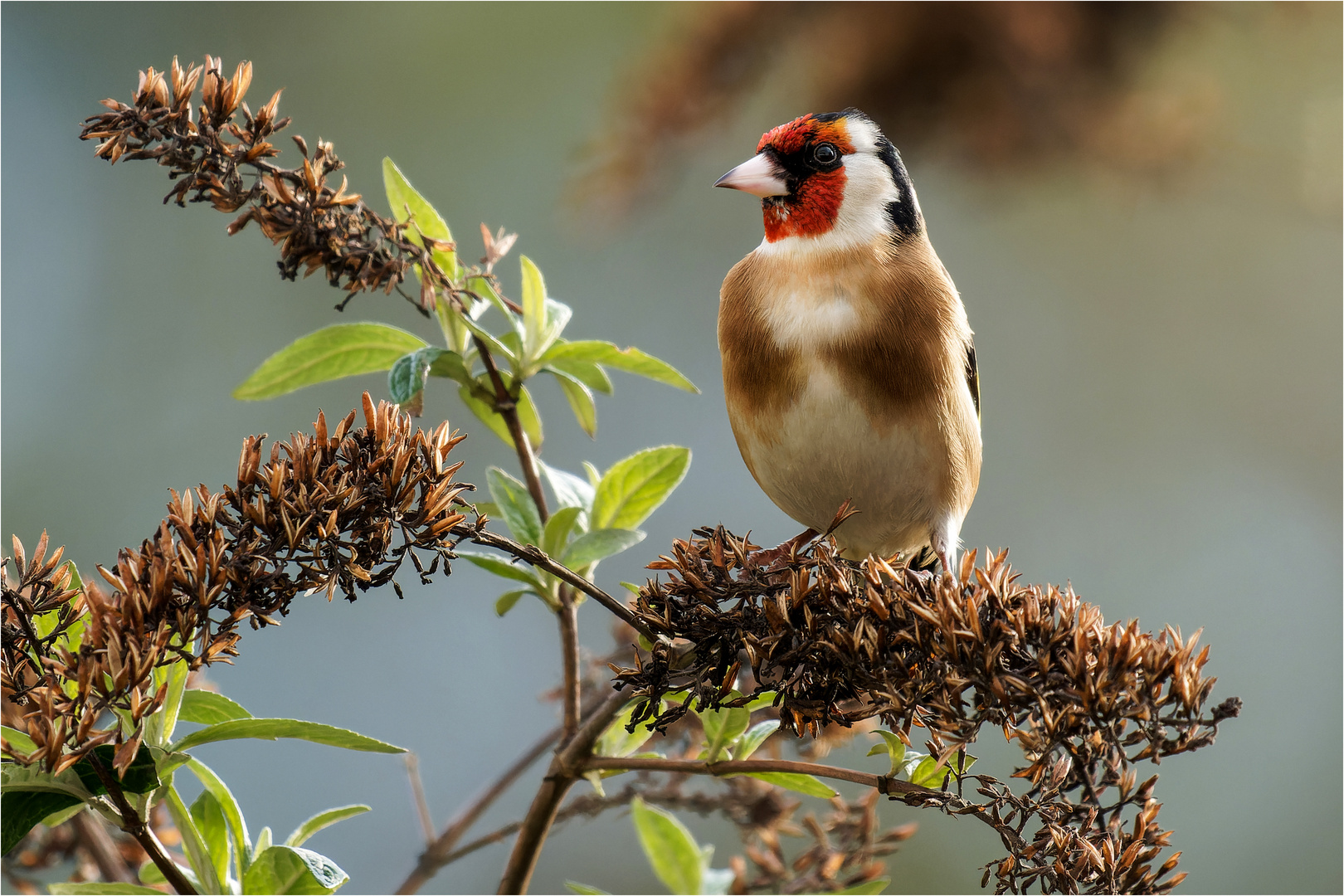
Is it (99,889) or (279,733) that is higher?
(279,733)

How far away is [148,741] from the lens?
788mm

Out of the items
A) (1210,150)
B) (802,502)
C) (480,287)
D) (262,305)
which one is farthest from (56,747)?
(262,305)

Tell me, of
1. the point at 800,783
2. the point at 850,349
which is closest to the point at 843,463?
the point at 850,349

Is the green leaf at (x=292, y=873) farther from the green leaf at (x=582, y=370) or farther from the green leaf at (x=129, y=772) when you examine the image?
the green leaf at (x=582, y=370)

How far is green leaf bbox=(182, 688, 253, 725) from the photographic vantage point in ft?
2.68

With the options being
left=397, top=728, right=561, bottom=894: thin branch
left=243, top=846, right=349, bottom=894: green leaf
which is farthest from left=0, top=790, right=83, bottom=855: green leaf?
left=397, top=728, right=561, bottom=894: thin branch

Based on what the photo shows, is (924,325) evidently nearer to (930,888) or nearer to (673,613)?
(673,613)

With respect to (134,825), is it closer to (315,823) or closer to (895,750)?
(315,823)

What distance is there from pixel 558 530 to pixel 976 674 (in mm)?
459

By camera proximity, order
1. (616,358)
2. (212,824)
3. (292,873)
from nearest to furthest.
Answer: (292,873) → (212,824) → (616,358)

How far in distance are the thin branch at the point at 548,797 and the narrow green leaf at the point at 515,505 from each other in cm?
21

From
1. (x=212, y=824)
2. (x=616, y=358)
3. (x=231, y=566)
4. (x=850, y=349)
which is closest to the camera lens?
(x=231, y=566)

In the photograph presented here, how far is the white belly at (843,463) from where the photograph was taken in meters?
1.37

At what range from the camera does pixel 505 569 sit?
1.00 metres
